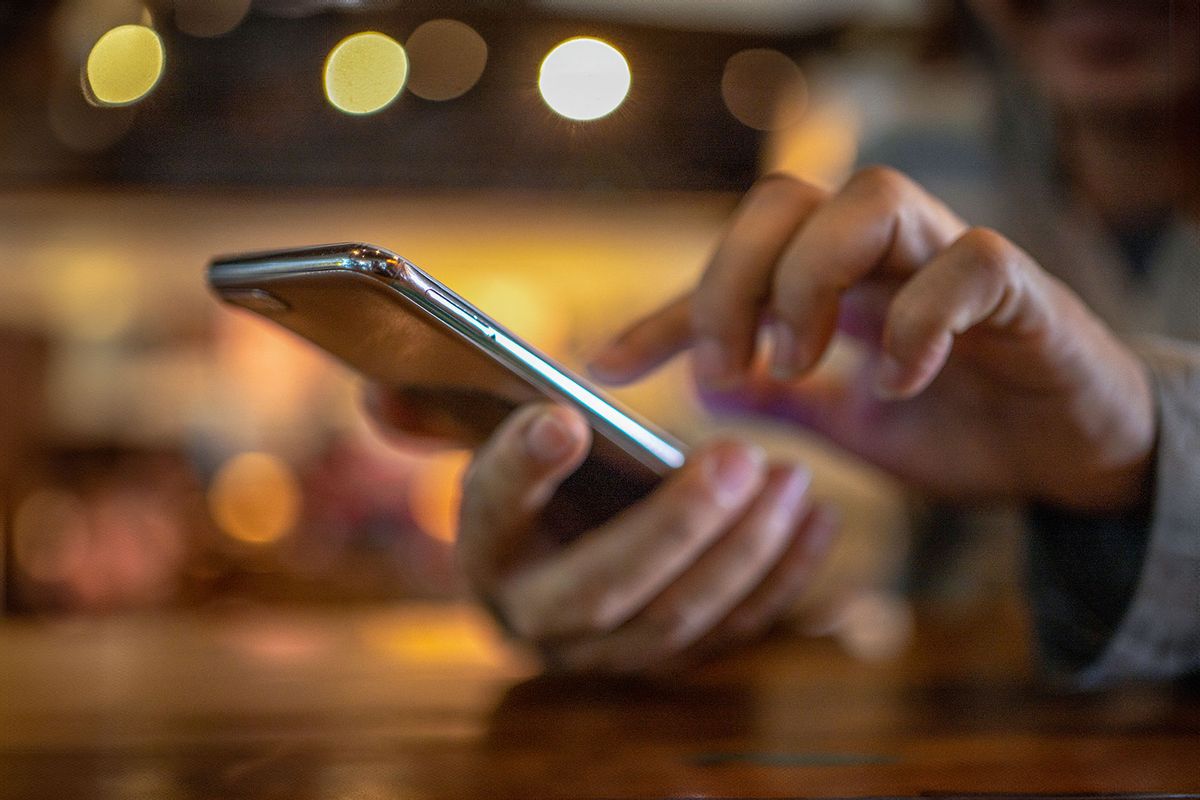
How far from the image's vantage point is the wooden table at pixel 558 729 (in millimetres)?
169

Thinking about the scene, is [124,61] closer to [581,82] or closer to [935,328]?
[581,82]

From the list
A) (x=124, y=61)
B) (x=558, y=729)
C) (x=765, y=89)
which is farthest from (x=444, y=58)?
(x=558, y=729)

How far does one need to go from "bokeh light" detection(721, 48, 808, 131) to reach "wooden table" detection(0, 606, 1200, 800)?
31.7 inches

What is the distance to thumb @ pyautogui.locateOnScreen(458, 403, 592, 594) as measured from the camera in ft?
0.70

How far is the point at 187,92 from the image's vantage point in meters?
0.95

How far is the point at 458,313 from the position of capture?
182mm

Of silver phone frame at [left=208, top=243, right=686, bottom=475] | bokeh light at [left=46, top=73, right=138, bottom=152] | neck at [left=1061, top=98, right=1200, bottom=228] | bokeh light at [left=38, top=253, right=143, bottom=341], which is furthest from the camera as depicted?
bokeh light at [left=38, top=253, right=143, bottom=341]

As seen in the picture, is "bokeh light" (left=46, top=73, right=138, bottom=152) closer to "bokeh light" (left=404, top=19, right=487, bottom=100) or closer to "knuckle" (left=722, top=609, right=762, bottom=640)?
"bokeh light" (left=404, top=19, right=487, bottom=100)

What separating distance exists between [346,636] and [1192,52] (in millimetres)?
381

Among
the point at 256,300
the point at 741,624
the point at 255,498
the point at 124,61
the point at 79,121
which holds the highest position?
the point at 79,121

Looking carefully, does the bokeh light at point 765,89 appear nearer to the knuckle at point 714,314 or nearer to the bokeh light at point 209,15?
the bokeh light at point 209,15

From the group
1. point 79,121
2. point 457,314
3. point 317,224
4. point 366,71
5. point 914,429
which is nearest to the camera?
point 457,314

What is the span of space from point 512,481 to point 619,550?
0.03 m

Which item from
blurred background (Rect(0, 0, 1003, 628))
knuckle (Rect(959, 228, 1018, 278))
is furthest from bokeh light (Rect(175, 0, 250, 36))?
knuckle (Rect(959, 228, 1018, 278))
